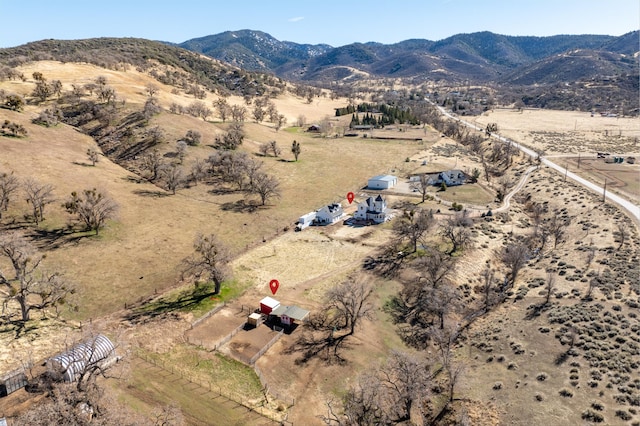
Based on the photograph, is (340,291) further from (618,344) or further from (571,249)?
(571,249)

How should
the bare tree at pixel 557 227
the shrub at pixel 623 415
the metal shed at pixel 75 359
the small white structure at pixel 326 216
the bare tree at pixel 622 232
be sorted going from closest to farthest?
the shrub at pixel 623 415 < the metal shed at pixel 75 359 < the bare tree at pixel 622 232 < the bare tree at pixel 557 227 < the small white structure at pixel 326 216

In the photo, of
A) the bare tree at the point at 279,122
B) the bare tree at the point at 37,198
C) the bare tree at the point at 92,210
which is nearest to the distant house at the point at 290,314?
the bare tree at the point at 92,210

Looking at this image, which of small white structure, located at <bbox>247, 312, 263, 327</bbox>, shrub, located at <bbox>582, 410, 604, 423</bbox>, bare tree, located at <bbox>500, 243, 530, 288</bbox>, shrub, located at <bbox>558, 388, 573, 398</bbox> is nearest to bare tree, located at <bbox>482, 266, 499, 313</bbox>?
bare tree, located at <bbox>500, 243, 530, 288</bbox>

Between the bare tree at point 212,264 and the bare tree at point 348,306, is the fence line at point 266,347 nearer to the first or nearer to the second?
the bare tree at point 348,306

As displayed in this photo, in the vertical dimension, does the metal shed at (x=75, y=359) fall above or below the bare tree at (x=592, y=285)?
above

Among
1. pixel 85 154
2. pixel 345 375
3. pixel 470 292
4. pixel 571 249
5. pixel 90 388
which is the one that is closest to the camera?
pixel 90 388

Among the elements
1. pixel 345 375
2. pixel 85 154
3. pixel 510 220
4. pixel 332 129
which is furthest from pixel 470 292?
pixel 332 129

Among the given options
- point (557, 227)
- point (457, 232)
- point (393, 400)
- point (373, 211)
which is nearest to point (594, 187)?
point (557, 227)
